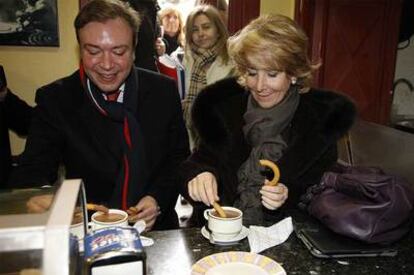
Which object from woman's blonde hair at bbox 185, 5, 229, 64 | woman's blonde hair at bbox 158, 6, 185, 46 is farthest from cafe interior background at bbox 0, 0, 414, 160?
woman's blonde hair at bbox 185, 5, 229, 64

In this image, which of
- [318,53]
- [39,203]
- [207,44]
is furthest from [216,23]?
[39,203]

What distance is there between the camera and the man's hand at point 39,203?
0.63 m

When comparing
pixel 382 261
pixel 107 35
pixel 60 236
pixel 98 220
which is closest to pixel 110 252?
pixel 60 236

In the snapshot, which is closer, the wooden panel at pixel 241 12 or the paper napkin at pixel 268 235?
the paper napkin at pixel 268 235

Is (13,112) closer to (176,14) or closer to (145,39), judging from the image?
(145,39)

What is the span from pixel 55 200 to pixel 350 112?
108 cm

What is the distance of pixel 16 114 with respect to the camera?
8.28ft

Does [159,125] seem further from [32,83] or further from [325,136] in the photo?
[32,83]

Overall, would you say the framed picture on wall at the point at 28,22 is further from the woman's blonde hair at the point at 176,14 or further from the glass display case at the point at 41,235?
the glass display case at the point at 41,235

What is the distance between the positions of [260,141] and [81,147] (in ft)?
2.10

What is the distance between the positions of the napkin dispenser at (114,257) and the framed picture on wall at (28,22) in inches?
108

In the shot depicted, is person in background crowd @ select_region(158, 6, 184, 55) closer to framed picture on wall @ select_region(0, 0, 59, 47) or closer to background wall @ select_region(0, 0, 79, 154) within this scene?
background wall @ select_region(0, 0, 79, 154)

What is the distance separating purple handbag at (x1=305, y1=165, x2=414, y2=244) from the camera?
968mm

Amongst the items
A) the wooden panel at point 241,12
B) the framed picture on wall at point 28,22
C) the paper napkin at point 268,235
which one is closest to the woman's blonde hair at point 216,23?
the wooden panel at point 241,12
